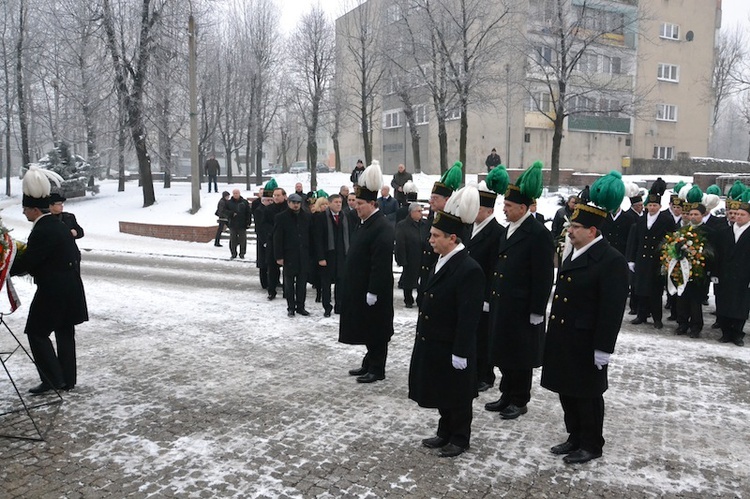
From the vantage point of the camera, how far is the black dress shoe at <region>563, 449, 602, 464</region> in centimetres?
520

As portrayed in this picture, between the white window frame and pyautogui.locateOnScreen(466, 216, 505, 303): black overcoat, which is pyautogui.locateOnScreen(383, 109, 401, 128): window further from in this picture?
pyautogui.locateOnScreen(466, 216, 505, 303): black overcoat

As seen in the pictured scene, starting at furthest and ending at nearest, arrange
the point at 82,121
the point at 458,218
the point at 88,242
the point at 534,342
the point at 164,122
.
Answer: the point at 82,121
the point at 164,122
the point at 88,242
the point at 534,342
the point at 458,218

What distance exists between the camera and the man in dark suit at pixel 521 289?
19.5ft

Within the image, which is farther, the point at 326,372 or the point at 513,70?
the point at 513,70

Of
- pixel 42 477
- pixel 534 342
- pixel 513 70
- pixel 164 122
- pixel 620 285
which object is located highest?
pixel 513 70

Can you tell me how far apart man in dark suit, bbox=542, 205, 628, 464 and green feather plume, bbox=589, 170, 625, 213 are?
0.33ft

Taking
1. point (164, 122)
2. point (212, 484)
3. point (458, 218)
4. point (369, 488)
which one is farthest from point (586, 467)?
point (164, 122)

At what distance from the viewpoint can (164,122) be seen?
2769cm

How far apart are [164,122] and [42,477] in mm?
24869

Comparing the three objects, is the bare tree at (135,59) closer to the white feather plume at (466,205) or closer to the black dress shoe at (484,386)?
the black dress shoe at (484,386)

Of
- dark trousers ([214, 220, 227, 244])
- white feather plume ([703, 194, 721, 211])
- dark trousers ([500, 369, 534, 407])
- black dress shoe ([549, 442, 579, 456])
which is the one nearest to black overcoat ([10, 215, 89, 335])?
dark trousers ([500, 369, 534, 407])

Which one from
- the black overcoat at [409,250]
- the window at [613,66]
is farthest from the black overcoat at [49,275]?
the window at [613,66]

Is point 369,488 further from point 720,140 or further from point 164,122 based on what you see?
point 720,140

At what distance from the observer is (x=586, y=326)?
5051 millimetres
